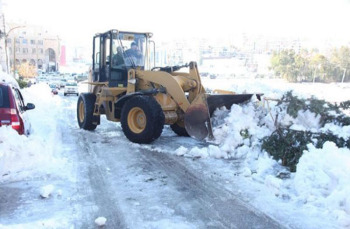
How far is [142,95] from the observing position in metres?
9.36

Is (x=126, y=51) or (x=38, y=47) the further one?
(x=38, y=47)

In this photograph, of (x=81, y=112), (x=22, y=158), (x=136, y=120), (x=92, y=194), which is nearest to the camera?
(x=92, y=194)

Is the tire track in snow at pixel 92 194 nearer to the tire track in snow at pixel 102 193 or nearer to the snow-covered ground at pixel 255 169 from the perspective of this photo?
the tire track in snow at pixel 102 193

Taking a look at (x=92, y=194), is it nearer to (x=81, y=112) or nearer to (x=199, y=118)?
(x=199, y=118)

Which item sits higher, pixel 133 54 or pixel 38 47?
pixel 38 47

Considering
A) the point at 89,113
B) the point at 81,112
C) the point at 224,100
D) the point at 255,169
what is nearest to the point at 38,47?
the point at 81,112

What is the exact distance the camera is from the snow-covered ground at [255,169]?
481 cm

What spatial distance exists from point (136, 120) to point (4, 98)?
3.51 m

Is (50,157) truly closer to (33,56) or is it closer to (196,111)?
(196,111)

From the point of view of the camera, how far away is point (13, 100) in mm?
6828

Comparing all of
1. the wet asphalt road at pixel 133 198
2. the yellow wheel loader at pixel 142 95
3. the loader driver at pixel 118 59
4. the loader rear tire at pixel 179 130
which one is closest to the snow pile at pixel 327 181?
the wet asphalt road at pixel 133 198

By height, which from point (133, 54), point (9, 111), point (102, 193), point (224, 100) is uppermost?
point (133, 54)

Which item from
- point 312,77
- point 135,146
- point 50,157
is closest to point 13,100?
point 50,157

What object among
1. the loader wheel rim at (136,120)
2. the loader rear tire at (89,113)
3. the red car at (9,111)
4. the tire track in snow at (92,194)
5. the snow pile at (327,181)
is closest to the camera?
the tire track in snow at (92,194)
